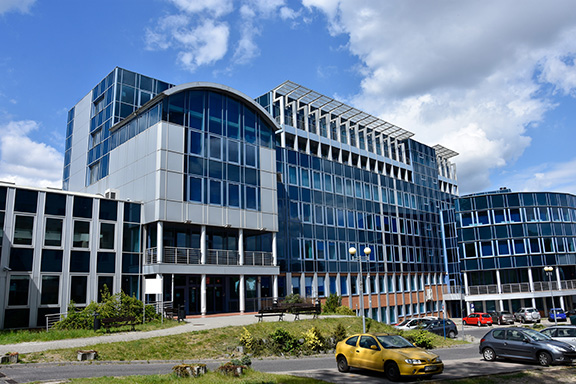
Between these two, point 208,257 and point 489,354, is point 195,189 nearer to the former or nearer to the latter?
point 208,257

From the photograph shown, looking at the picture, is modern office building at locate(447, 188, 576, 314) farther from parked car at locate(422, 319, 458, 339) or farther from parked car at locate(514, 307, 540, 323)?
parked car at locate(422, 319, 458, 339)

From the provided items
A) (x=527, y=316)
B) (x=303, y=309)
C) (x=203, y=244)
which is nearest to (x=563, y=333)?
(x=303, y=309)

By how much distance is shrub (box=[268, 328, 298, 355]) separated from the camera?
22.0m

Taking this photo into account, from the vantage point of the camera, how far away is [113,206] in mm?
31453

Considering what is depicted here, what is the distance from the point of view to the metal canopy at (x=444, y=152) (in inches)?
2759

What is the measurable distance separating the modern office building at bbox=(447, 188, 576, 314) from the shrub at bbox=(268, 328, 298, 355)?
1635 inches

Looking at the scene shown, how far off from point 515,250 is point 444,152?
64.8ft

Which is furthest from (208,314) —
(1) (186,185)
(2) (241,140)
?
(2) (241,140)

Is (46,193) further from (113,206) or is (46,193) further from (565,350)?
(565,350)

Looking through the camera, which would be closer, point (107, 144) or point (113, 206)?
point (113, 206)

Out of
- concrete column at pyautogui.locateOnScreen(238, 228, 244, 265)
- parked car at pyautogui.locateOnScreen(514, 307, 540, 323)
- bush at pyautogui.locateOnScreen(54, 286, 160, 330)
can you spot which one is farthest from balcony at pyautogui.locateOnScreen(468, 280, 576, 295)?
bush at pyautogui.locateOnScreen(54, 286, 160, 330)

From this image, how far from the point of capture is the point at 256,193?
3647 centimetres

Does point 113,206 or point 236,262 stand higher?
point 113,206

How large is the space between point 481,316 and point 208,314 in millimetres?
31332
